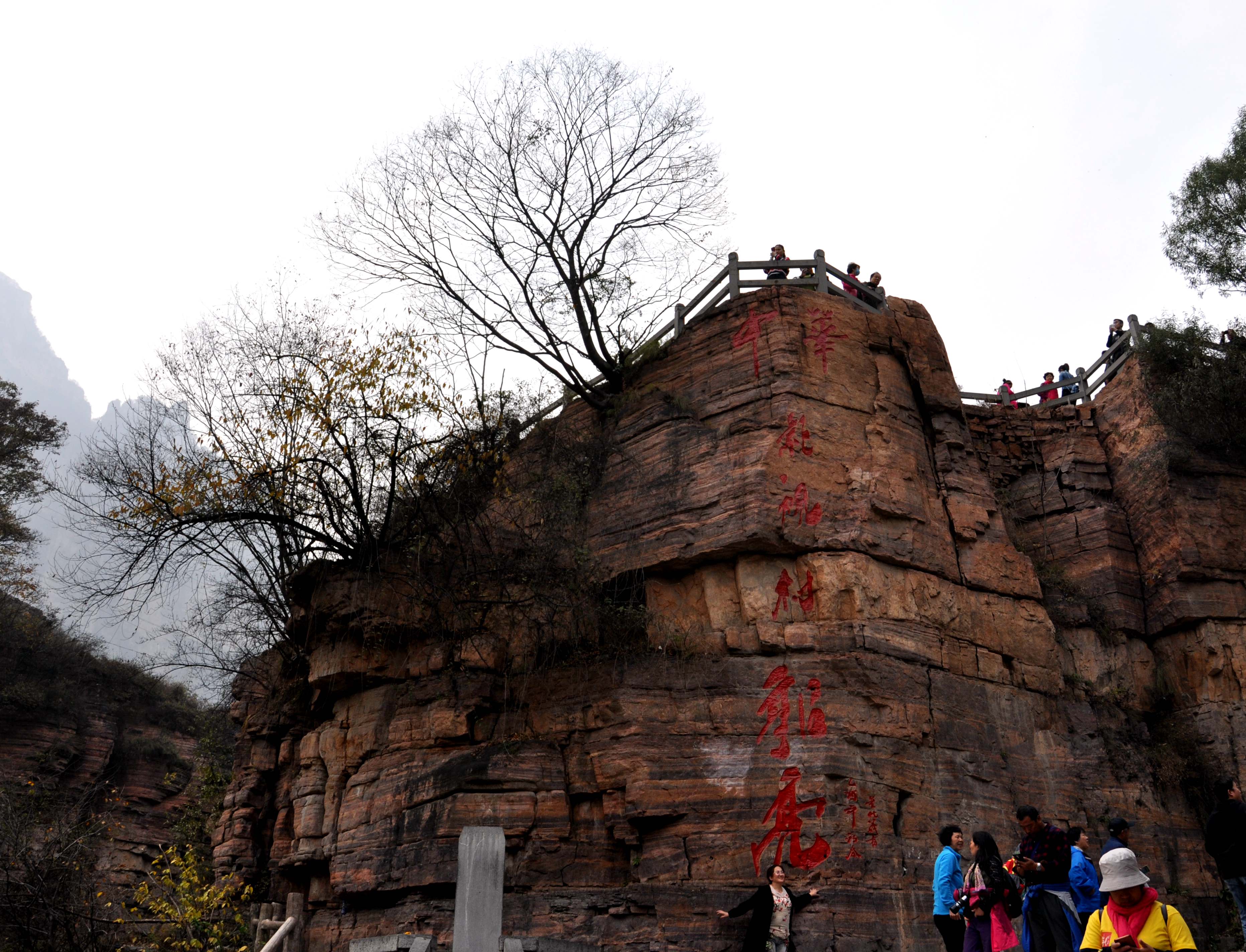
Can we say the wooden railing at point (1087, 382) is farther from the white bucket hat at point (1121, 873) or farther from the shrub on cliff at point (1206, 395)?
the white bucket hat at point (1121, 873)

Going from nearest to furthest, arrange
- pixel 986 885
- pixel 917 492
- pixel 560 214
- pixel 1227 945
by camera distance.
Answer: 1. pixel 986 885
2. pixel 1227 945
3. pixel 917 492
4. pixel 560 214

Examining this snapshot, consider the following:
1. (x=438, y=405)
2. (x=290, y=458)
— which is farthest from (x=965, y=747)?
(x=290, y=458)

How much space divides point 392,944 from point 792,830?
489 centimetres

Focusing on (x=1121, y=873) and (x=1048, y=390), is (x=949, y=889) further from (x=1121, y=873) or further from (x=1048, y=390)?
(x=1048, y=390)

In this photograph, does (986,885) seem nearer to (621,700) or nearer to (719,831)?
(719,831)

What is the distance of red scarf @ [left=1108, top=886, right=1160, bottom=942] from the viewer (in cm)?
504

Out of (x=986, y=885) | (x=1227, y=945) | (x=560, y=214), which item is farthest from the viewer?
(x=560, y=214)

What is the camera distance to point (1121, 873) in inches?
200

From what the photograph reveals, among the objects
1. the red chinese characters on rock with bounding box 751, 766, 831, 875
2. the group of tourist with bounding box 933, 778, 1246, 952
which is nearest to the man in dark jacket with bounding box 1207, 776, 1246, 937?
the group of tourist with bounding box 933, 778, 1246, 952

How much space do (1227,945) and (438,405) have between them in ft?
44.5

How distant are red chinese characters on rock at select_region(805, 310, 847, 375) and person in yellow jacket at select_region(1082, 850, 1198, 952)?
34.5 ft

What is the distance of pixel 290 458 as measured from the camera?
1501cm
